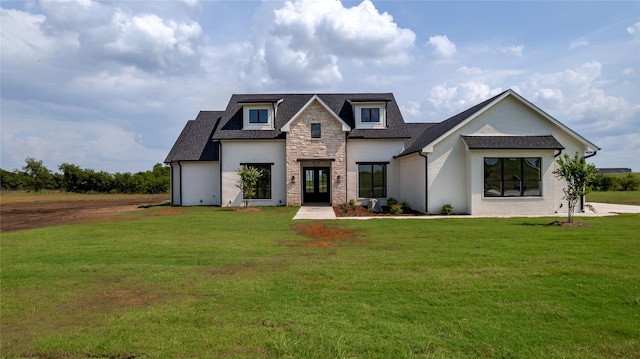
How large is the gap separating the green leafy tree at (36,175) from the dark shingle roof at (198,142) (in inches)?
1353

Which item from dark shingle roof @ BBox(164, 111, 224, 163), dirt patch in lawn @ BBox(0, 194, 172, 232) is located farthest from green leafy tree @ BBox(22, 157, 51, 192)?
dark shingle roof @ BBox(164, 111, 224, 163)

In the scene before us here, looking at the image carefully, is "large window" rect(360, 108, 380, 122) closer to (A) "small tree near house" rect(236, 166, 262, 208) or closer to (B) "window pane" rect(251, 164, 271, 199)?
(B) "window pane" rect(251, 164, 271, 199)

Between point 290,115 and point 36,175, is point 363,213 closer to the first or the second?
point 290,115

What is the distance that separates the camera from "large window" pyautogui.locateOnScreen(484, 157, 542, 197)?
58.9ft

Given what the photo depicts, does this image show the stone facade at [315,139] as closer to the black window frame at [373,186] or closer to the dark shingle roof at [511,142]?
→ the black window frame at [373,186]

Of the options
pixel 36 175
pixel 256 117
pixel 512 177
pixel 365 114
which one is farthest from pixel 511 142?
pixel 36 175

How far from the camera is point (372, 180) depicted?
2341 centimetres

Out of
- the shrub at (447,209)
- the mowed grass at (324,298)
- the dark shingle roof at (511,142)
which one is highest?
the dark shingle roof at (511,142)

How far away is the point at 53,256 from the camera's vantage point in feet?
27.7

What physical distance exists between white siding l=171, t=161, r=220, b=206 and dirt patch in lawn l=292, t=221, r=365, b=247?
12.5 m

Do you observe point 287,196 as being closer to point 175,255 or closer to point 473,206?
point 473,206

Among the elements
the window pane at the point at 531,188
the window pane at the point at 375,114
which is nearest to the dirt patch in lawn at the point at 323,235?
the window pane at the point at 531,188

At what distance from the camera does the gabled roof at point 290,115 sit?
23344mm

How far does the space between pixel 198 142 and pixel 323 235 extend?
1744 cm
